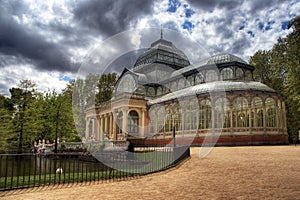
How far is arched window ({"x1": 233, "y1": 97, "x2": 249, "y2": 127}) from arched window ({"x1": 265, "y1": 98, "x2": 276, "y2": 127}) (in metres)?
2.08

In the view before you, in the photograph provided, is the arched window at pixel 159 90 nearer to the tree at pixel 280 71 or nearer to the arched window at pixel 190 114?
the arched window at pixel 190 114

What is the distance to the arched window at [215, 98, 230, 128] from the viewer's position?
23334 mm

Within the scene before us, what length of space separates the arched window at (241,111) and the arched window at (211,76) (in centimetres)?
511

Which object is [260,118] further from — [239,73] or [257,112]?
[239,73]

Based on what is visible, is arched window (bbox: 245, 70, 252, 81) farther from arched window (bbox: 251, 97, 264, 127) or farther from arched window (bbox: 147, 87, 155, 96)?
arched window (bbox: 147, 87, 155, 96)

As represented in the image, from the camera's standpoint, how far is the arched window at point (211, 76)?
95.0ft

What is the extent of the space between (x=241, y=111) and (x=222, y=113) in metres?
2.16

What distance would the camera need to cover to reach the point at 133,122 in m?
32.3

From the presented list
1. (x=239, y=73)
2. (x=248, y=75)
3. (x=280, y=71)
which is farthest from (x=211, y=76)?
(x=280, y=71)

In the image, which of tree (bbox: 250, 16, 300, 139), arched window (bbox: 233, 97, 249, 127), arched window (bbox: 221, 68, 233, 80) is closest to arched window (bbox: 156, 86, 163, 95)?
arched window (bbox: 221, 68, 233, 80)

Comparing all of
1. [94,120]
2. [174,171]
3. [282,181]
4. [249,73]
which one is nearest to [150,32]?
[174,171]

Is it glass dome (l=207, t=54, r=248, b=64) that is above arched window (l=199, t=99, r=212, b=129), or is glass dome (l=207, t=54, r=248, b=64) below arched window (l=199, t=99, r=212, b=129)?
above

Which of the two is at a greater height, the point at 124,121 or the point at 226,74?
the point at 226,74

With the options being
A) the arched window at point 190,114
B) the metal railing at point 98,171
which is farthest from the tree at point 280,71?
the metal railing at point 98,171
